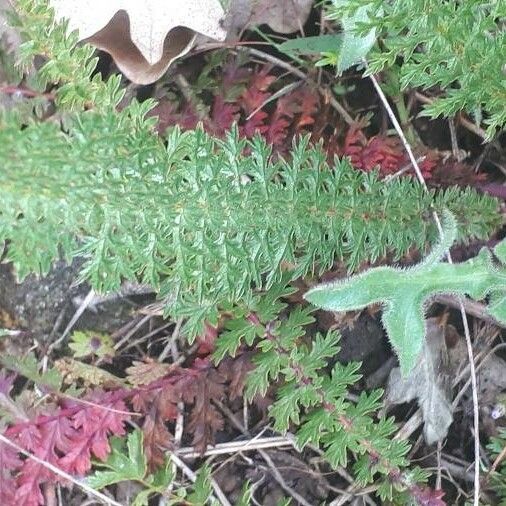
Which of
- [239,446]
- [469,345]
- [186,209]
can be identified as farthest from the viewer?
[239,446]

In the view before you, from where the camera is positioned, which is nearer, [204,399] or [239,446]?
[204,399]

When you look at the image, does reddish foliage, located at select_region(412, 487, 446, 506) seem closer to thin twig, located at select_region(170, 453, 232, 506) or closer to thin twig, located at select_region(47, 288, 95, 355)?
thin twig, located at select_region(170, 453, 232, 506)

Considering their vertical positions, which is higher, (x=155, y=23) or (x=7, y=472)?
(x=155, y=23)

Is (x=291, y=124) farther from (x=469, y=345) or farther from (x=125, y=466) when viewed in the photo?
(x=125, y=466)

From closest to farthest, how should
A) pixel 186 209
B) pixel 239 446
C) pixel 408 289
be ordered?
pixel 186 209 < pixel 408 289 < pixel 239 446

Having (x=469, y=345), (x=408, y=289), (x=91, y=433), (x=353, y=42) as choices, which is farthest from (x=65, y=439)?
(x=353, y=42)

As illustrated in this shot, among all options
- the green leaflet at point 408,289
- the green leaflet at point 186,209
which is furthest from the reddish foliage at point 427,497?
the green leaflet at point 186,209

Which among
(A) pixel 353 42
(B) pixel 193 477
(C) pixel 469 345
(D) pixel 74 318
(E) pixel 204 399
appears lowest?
(C) pixel 469 345

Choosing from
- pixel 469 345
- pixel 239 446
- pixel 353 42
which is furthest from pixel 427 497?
pixel 353 42

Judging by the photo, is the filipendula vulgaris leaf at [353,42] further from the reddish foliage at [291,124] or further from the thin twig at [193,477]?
the thin twig at [193,477]

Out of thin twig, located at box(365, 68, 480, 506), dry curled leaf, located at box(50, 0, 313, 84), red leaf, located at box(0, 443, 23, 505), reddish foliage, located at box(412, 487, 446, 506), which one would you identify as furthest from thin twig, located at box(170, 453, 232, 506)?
dry curled leaf, located at box(50, 0, 313, 84)
